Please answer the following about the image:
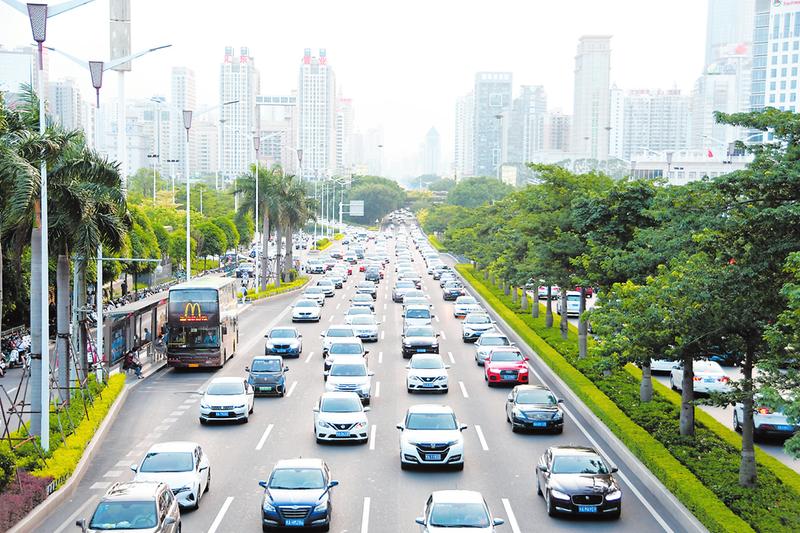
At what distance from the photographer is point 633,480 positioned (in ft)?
71.8

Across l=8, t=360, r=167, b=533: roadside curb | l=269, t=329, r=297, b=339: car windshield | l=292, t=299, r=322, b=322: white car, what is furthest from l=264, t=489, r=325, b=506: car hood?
l=292, t=299, r=322, b=322: white car

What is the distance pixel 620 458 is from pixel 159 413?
1430cm

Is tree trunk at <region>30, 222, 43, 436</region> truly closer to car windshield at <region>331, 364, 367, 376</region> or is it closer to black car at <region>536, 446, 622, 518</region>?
car windshield at <region>331, 364, 367, 376</region>

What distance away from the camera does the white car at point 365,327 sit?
46469 millimetres

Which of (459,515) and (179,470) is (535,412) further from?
(179,470)

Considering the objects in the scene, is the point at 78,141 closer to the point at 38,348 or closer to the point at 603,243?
the point at 38,348

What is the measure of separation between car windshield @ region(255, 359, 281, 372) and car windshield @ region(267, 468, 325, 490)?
574 inches

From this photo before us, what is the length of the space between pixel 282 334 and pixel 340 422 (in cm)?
1724

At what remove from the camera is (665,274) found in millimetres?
22531

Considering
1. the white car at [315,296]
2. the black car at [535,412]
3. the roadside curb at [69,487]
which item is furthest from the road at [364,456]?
the white car at [315,296]

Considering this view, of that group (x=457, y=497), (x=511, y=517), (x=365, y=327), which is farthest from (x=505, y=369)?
(x=457, y=497)

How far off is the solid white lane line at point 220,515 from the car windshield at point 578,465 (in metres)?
6.66

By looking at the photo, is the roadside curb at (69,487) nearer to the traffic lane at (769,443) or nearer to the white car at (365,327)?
the traffic lane at (769,443)

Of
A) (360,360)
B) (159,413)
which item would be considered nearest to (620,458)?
(360,360)
